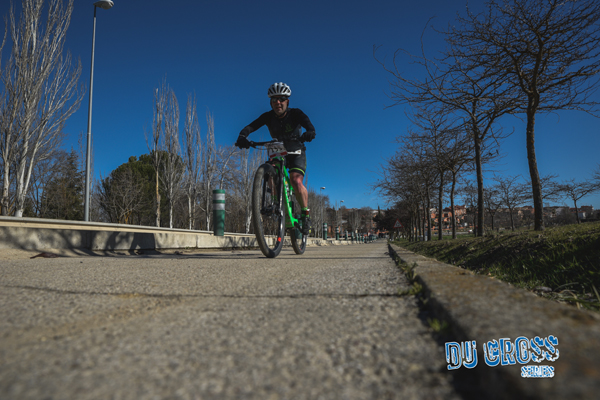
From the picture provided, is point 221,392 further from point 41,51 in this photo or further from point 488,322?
point 41,51

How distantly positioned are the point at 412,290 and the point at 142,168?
111ft

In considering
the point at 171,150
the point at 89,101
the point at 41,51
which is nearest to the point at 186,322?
the point at 89,101

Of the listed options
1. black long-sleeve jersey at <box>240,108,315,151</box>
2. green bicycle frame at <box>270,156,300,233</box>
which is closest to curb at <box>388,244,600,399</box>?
green bicycle frame at <box>270,156,300,233</box>

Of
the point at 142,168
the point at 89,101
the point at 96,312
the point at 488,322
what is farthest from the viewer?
the point at 142,168

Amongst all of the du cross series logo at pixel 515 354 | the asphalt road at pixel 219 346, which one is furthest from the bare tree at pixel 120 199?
the du cross series logo at pixel 515 354

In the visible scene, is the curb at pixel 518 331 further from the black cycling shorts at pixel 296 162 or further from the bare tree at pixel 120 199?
the bare tree at pixel 120 199

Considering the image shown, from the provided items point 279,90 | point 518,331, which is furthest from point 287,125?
point 518,331

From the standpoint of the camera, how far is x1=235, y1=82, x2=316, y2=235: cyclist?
179 inches

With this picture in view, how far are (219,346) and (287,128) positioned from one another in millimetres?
4021

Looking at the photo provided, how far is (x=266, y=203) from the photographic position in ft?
14.0

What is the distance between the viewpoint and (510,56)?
616cm

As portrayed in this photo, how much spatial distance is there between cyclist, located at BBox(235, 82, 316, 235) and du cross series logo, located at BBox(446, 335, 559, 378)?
3.90m

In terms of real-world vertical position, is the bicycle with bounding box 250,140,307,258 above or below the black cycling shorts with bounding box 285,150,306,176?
below

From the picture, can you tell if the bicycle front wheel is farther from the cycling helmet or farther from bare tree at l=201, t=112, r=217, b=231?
bare tree at l=201, t=112, r=217, b=231
